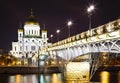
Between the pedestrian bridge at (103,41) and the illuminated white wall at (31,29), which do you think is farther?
the illuminated white wall at (31,29)

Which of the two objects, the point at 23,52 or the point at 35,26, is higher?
the point at 35,26

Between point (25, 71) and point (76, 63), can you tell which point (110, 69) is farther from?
point (76, 63)

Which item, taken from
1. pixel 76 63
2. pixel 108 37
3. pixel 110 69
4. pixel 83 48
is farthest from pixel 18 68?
pixel 108 37

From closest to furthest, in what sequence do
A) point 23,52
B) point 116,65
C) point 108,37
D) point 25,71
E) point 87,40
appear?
point 108,37, point 87,40, point 25,71, point 116,65, point 23,52

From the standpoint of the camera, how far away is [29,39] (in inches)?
6417

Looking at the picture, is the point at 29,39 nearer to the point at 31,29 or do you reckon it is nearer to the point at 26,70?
the point at 31,29

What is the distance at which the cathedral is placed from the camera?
6393 inches

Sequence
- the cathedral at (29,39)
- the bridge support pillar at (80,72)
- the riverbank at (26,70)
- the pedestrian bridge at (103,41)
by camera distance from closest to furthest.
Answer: the pedestrian bridge at (103,41)
the bridge support pillar at (80,72)
the riverbank at (26,70)
the cathedral at (29,39)

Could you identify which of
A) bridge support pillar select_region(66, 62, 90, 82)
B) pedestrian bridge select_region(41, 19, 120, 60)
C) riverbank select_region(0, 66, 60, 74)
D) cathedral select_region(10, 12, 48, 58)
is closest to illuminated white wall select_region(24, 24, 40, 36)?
cathedral select_region(10, 12, 48, 58)

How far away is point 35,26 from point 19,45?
38.5ft

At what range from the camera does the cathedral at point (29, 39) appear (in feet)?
533

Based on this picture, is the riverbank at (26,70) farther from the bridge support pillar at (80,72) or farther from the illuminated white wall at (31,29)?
the illuminated white wall at (31,29)

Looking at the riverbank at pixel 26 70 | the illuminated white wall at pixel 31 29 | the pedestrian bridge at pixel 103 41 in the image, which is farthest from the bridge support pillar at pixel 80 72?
the illuminated white wall at pixel 31 29

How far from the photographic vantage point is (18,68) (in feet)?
341
